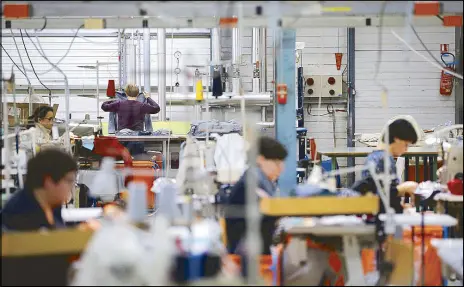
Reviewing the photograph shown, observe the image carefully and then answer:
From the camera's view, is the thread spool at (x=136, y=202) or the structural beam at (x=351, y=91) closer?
the thread spool at (x=136, y=202)

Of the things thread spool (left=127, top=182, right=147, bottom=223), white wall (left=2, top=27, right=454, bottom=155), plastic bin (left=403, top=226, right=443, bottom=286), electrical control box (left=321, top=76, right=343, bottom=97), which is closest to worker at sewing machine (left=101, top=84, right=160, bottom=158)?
white wall (left=2, top=27, right=454, bottom=155)

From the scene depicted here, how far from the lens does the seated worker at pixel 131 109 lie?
9.13 m

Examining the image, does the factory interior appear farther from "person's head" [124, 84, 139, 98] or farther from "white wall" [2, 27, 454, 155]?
"white wall" [2, 27, 454, 155]

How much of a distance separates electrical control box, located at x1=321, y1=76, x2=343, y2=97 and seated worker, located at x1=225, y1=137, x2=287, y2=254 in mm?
7243

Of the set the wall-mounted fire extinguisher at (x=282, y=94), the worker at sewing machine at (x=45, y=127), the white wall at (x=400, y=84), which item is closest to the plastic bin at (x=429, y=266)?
the wall-mounted fire extinguisher at (x=282, y=94)

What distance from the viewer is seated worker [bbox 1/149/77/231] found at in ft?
11.7

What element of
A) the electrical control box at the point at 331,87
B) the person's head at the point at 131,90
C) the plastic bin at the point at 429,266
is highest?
the electrical control box at the point at 331,87

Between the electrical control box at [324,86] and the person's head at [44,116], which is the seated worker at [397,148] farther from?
the electrical control box at [324,86]

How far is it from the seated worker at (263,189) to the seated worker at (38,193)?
110cm

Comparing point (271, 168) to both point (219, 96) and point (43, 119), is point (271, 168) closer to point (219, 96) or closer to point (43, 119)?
point (219, 96)

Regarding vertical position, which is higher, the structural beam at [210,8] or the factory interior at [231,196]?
the structural beam at [210,8]

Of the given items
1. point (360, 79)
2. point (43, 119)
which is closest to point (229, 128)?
point (43, 119)

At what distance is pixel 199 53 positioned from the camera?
1177 centimetres

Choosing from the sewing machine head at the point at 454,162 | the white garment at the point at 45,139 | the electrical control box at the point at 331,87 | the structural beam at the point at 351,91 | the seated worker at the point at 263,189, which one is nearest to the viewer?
the seated worker at the point at 263,189
